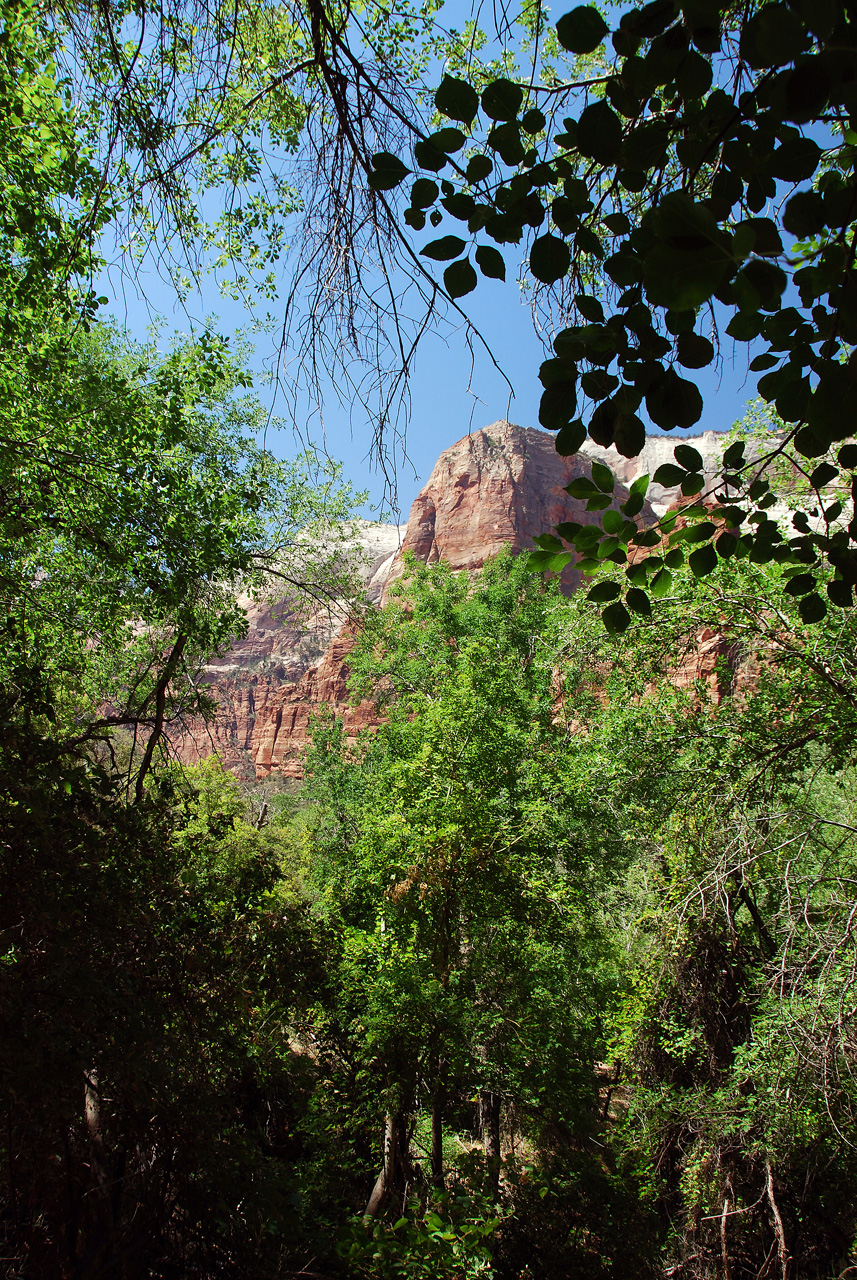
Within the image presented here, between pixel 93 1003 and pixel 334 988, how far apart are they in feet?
15.5

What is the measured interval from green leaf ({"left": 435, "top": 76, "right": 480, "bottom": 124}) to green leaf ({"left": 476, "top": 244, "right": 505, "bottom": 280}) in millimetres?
202

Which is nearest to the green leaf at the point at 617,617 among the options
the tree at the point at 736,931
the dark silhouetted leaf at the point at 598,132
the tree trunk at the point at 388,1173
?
the dark silhouetted leaf at the point at 598,132

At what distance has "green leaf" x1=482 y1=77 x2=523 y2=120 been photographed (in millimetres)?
1203

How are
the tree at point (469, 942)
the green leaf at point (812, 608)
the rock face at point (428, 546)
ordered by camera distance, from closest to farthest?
the green leaf at point (812, 608) → the tree at point (469, 942) → the rock face at point (428, 546)

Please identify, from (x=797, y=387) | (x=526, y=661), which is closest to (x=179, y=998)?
(x=797, y=387)

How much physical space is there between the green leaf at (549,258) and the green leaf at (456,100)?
23cm

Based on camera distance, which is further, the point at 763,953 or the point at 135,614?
the point at 763,953

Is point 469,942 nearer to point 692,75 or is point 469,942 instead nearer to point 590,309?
point 590,309

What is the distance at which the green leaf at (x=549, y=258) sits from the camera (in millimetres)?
1256

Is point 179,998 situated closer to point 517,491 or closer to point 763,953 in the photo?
point 763,953

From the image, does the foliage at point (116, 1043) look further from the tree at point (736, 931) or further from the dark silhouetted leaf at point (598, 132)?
the tree at point (736, 931)

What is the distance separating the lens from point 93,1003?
94.4 inches

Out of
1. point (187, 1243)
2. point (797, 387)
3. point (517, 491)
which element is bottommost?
point (187, 1243)

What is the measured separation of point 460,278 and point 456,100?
0.27 meters
